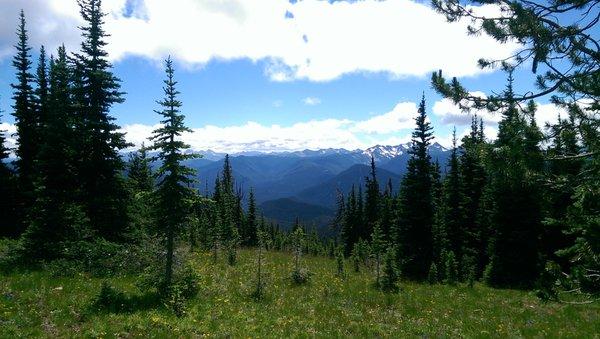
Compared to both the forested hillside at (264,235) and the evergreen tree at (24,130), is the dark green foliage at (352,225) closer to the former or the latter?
the forested hillside at (264,235)

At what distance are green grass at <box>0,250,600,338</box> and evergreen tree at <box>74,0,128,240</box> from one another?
500 cm

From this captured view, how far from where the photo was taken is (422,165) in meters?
31.7

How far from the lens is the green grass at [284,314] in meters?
12.7

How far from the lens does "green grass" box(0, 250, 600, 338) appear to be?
12.7 metres

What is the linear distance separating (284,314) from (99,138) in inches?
589

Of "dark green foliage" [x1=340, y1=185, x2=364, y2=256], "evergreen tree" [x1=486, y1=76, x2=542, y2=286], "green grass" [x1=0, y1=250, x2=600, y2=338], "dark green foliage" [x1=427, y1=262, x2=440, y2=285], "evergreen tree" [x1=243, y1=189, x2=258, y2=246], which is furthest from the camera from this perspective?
"evergreen tree" [x1=243, y1=189, x2=258, y2=246]

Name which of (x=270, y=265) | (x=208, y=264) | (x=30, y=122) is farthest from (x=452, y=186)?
(x=30, y=122)

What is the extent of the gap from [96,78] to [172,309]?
1471 cm

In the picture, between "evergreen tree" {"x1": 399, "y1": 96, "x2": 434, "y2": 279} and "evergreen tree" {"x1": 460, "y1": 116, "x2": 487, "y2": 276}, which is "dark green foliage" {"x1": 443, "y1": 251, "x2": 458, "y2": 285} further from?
"evergreen tree" {"x1": 460, "y1": 116, "x2": 487, "y2": 276}

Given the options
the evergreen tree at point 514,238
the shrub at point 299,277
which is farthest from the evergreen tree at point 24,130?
the evergreen tree at point 514,238

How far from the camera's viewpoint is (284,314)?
16656 mm

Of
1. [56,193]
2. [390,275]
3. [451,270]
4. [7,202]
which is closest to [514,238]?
[451,270]

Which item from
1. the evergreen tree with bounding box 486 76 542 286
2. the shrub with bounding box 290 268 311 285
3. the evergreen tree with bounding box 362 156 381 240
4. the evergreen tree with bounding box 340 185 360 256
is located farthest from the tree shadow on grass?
the evergreen tree with bounding box 340 185 360 256

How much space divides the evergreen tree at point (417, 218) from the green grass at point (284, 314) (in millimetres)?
8464
